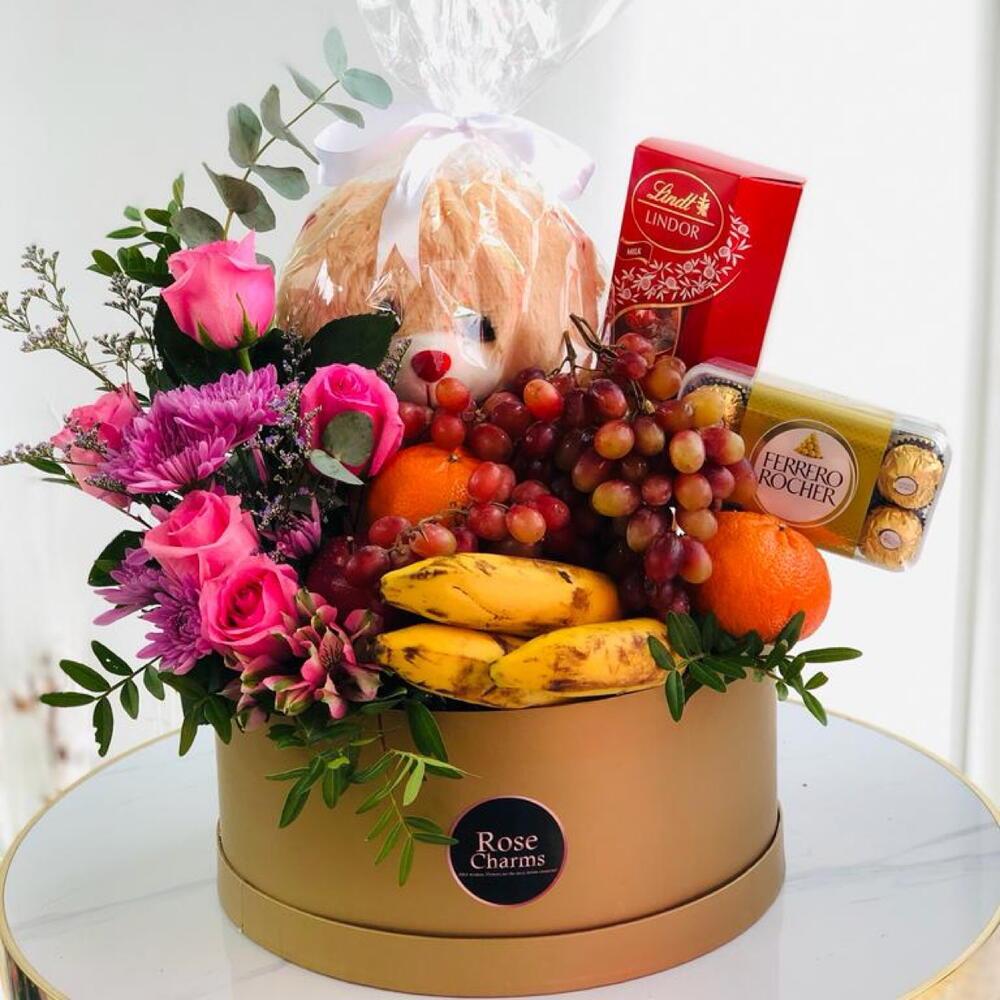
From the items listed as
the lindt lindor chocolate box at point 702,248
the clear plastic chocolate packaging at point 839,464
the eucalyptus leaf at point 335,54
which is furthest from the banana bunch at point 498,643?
the eucalyptus leaf at point 335,54

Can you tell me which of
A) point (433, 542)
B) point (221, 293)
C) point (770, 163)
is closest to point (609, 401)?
point (433, 542)

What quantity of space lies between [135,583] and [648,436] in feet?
1.14

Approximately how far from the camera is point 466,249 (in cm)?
99

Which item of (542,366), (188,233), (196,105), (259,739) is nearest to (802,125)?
(196,105)

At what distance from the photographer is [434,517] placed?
0.85 m

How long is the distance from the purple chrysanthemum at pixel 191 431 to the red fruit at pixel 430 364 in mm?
150

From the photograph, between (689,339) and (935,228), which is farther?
(935,228)

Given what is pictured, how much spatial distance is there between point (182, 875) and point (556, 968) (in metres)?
0.35

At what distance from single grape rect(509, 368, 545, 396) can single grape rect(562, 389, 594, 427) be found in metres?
0.06

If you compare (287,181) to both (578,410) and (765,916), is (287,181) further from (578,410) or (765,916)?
(765,916)

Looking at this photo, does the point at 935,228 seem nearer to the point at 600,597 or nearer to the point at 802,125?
the point at 802,125

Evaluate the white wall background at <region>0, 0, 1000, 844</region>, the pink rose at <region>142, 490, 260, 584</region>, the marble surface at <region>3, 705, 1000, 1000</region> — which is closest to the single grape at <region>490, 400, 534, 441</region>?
the pink rose at <region>142, 490, 260, 584</region>

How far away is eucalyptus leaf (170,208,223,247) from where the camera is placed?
936mm

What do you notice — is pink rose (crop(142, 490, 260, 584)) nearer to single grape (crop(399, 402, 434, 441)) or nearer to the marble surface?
single grape (crop(399, 402, 434, 441))
